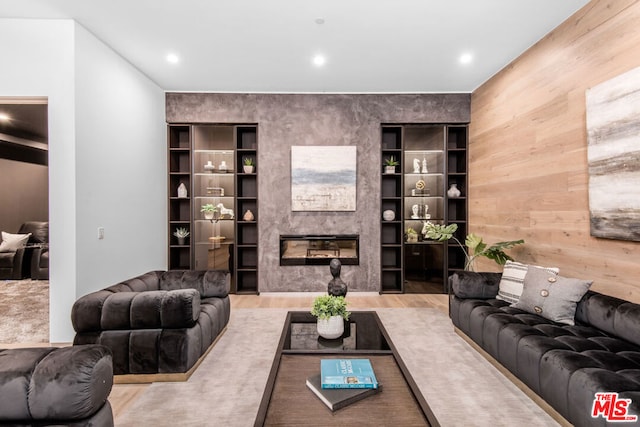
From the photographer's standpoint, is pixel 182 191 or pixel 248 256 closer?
pixel 182 191

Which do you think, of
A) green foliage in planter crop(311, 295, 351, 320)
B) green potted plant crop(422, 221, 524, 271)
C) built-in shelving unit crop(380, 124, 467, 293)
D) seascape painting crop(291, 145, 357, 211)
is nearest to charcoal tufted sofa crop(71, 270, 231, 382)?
green foliage in planter crop(311, 295, 351, 320)

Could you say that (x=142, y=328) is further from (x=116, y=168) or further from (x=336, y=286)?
(x=116, y=168)

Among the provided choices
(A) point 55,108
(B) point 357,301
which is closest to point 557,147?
(B) point 357,301

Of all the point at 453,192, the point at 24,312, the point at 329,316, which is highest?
the point at 453,192

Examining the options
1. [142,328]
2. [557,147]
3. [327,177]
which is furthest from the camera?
[327,177]

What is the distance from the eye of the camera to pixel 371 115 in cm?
510

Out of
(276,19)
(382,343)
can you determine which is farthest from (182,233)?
(382,343)

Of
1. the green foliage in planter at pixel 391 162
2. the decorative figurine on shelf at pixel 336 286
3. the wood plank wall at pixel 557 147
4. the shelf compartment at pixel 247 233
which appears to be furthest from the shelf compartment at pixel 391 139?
the decorative figurine on shelf at pixel 336 286

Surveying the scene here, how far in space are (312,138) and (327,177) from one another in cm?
66

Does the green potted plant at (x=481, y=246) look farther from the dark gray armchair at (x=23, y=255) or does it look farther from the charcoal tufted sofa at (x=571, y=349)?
the dark gray armchair at (x=23, y=255)

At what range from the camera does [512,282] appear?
3117 millimetres

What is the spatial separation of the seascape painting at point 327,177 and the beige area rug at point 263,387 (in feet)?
7.26

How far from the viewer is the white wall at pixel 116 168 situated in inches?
127

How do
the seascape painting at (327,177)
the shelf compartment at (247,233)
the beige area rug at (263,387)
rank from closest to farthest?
1. the beige area rug at (263,387)
2. the seascape painting at (327,177)
3. the shelf compartment at (247,233)
